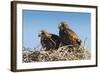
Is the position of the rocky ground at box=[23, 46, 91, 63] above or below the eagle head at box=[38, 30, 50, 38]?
below

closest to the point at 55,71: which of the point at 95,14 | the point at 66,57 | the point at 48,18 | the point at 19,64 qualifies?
the point at 66,57

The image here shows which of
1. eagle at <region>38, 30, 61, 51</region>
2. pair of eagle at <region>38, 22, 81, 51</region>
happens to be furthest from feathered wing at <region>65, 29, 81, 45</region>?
eagle at <region>38, 30, 61, 51</region>

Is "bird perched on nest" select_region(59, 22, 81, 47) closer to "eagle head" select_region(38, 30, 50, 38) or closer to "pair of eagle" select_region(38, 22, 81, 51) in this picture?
"pair of eagle" select_region(38, 22, 81, 51)

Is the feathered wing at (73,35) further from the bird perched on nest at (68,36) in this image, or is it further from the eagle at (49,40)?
the eagle at (49,40)

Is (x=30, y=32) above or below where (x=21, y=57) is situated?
above

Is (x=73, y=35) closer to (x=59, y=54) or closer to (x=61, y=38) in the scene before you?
(x=61, y=38)

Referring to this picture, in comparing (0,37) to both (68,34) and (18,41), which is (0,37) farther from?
(68,34)

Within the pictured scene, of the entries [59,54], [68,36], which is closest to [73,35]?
[68,36]
